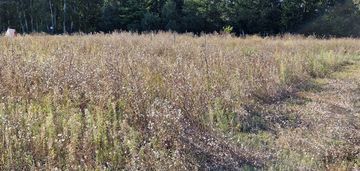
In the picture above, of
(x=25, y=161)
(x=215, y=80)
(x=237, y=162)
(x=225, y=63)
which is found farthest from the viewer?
(x=225, y=63)

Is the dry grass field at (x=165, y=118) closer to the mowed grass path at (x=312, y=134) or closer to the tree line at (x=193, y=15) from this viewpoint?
the mowed grass path at (x=312, y=134)

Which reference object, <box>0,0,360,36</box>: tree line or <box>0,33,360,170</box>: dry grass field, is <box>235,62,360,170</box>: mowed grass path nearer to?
<box>0,33,360,170</box>: dry grass field

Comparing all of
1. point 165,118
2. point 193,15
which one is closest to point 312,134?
point 165,118

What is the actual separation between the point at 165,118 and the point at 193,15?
3442 centimetres

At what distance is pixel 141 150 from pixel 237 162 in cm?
92

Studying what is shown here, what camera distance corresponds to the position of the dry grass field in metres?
3.15

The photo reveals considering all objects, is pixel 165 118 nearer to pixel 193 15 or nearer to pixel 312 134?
pixel 312 134

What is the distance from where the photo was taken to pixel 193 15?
37156 mm

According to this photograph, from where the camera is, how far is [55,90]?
4.29 meters

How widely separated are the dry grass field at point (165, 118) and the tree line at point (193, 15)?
3070cm

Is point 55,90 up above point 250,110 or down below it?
above

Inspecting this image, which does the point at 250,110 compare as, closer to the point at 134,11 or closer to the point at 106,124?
the point at 106,124

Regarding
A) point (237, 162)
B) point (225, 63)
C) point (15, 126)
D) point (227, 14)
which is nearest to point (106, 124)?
point (15, 126)

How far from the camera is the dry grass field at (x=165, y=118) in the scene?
315 centimetres
